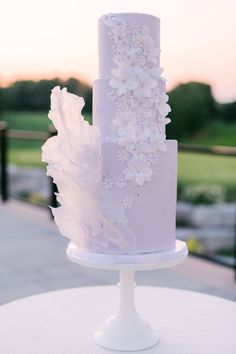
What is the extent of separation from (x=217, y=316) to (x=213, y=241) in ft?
46.3

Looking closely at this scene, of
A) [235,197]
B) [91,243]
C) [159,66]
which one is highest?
[159,66]

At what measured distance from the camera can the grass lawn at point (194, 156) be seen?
28.7 meters

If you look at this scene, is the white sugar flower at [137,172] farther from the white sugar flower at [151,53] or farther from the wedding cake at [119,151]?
the white sugar flower at [151,53]

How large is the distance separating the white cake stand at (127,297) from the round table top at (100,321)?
5cm

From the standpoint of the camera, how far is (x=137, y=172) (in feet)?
6.26

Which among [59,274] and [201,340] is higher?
[201,340]

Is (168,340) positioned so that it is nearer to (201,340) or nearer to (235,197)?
(201,340)

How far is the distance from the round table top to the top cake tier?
3.41ft

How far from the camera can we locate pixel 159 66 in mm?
1979

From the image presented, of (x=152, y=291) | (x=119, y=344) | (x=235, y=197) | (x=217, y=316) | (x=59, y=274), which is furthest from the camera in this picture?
(x=235, y=197)

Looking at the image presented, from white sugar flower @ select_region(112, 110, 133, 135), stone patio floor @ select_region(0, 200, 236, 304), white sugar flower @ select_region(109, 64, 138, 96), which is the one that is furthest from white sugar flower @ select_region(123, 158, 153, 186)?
stone patio floor @ select_region(0, 200, 236, 304)

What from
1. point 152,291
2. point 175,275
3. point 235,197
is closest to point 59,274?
point 175,275

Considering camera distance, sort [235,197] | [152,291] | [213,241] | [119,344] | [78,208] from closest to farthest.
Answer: [78,208] < [119,344] < [152,291] < [213,241] < [235,197]

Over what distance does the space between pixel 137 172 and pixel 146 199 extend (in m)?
0.11
